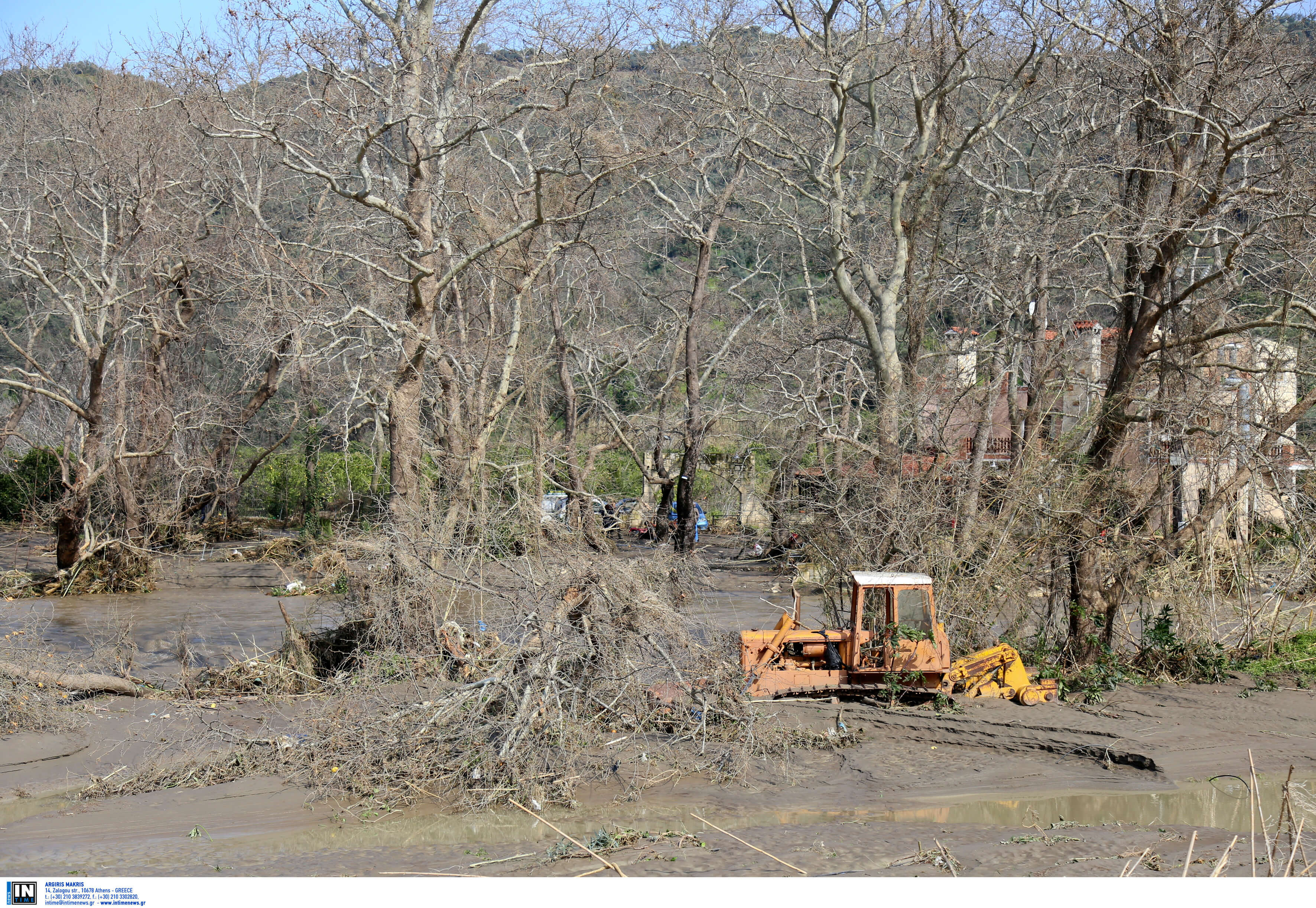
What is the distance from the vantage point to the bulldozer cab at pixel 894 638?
12352 mm

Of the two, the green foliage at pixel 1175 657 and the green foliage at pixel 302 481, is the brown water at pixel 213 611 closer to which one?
the green foliage at pixel 1175 657

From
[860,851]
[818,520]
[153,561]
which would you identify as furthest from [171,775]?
[153,561]

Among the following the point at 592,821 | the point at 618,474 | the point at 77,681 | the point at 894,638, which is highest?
the point at 618,474

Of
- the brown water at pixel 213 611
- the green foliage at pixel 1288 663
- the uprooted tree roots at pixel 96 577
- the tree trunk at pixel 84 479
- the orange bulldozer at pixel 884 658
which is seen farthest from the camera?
the uprooted tree roots at pixel 96 577

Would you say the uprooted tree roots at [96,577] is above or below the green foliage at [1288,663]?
below

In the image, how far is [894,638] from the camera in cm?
1241

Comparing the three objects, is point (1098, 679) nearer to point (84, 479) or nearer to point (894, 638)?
point (894, 638)

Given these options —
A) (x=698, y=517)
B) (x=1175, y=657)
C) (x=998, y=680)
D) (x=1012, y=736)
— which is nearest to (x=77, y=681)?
(x=1012, y=736)

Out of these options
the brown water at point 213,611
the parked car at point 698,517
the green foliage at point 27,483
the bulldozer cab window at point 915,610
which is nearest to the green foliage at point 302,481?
the brown water at point 213,611

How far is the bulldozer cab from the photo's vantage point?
12352 millimetres
